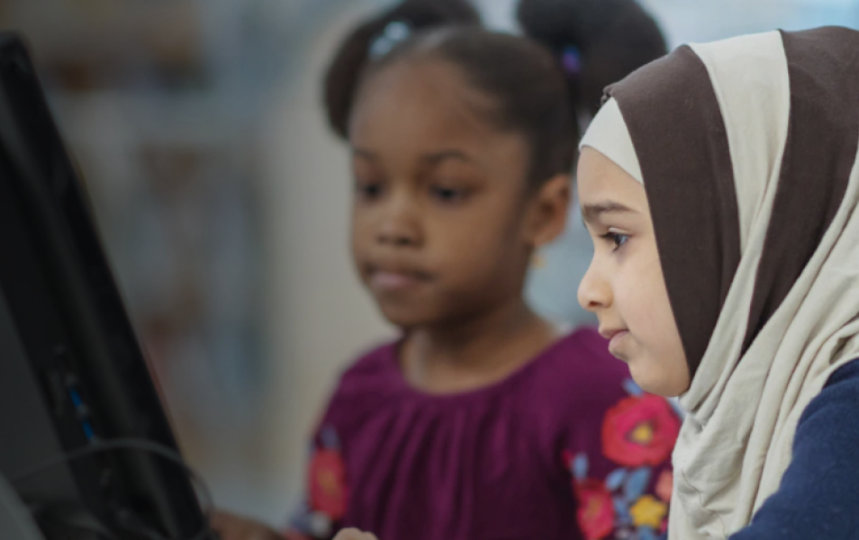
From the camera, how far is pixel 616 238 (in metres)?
0.51

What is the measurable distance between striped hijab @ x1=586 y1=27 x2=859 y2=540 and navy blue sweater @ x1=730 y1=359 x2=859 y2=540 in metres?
0.02

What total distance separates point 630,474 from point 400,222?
0.88ft

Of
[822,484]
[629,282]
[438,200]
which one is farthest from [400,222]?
[822,484]

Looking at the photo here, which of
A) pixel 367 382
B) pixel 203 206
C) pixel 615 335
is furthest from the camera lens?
Answer: pixel 203 206

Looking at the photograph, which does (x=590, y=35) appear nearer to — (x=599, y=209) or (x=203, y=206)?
(x=599, y=209)

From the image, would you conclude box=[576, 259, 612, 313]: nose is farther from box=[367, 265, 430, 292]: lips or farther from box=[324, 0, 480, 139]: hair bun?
box=[324, 0, 480, 139]: hair bun

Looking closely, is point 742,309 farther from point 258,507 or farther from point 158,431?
point 258,507

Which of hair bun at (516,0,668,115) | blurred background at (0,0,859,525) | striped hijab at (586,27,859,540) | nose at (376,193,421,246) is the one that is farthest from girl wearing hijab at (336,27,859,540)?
blurred background at (0,0,859,525)

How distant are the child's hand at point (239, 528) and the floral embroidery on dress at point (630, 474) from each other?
0.76ft

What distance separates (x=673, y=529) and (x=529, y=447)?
293mm

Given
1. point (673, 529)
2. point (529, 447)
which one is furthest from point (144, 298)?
point (673, 529)

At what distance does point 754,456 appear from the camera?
0.48 meters

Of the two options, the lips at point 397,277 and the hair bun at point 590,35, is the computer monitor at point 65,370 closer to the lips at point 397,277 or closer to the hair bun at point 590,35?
the lips at point 397,277

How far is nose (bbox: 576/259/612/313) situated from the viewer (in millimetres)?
514
